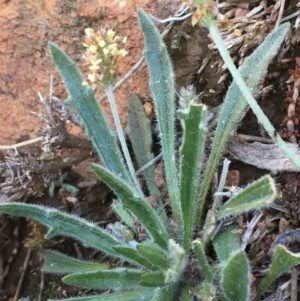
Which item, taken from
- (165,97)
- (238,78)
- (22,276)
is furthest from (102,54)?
(22,276)

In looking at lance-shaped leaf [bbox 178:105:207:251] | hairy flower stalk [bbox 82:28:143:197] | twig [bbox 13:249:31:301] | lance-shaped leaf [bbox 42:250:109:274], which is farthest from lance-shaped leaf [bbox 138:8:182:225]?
twig [bbox 13:249:31:301]

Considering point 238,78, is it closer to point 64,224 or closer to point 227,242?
point 227,242

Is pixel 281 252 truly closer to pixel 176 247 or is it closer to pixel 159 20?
pixel 176 247

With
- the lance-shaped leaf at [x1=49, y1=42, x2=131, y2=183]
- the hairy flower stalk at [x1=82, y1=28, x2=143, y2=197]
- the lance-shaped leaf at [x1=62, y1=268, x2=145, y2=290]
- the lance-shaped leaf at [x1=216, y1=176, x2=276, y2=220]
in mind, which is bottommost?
the lance-shaped leaf at [x1=62, y1=268, x2=145, y2=290]

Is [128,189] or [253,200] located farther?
[128,189]

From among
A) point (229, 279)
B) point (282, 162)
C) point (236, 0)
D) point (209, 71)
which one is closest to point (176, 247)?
point (229, 279)

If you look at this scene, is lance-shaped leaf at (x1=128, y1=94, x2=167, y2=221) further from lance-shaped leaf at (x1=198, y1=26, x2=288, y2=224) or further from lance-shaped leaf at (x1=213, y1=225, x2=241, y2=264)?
lance-shaped leaf at (x1=213, y1=225, x2=241, y2=264)

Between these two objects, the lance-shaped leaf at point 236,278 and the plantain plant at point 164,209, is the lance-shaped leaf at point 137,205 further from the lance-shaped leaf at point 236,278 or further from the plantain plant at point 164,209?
the lance-shaped leaf at point 236,278
